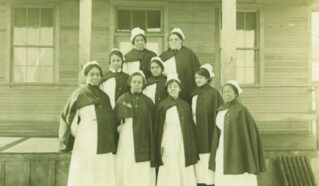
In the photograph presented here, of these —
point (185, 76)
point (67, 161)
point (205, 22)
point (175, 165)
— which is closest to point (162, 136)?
point (175, 165)

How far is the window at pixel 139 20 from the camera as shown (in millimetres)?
10812

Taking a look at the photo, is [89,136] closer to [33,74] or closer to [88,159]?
[88,159]

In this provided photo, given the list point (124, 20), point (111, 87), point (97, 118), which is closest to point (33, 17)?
point (124, 20)

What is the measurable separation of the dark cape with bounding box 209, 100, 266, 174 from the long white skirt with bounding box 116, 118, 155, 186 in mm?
1156

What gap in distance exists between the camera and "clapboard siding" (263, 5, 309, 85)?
437 inches

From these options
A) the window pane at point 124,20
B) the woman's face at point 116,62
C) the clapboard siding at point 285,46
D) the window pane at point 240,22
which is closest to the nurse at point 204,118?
the woman's face at point 116,62

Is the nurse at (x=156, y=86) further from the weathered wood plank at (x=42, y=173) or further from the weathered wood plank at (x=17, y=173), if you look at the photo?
the weathered wood plank at (x=17, y=173)

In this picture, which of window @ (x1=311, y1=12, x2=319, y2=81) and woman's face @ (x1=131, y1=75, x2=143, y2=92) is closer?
woman's face @ (x1=131, y1=75, x2=143, y2=92)

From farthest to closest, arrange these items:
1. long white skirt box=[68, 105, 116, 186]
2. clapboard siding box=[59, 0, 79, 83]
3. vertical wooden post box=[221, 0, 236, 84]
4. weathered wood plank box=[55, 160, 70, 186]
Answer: clapboard siding box=[59, 0, 79, 83] → weathered wood plank box=[55, 160, 70, 186] → vertical wooden post box=[221, 0, 236, 84] → long white skirt box=[68, 105, 116, 186]

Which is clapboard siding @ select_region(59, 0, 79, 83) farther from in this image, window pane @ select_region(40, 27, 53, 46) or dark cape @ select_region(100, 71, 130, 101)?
dark cape @ select_region(100, 71, 130, 101)

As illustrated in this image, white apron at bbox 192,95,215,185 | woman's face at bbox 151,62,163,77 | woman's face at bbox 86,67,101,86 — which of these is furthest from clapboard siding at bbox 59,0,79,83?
white apron at bbox 192,95,215,185

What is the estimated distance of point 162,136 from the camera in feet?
18.2

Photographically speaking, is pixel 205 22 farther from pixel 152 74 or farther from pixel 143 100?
pixel 143 100

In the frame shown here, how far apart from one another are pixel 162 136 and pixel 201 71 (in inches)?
46.0
